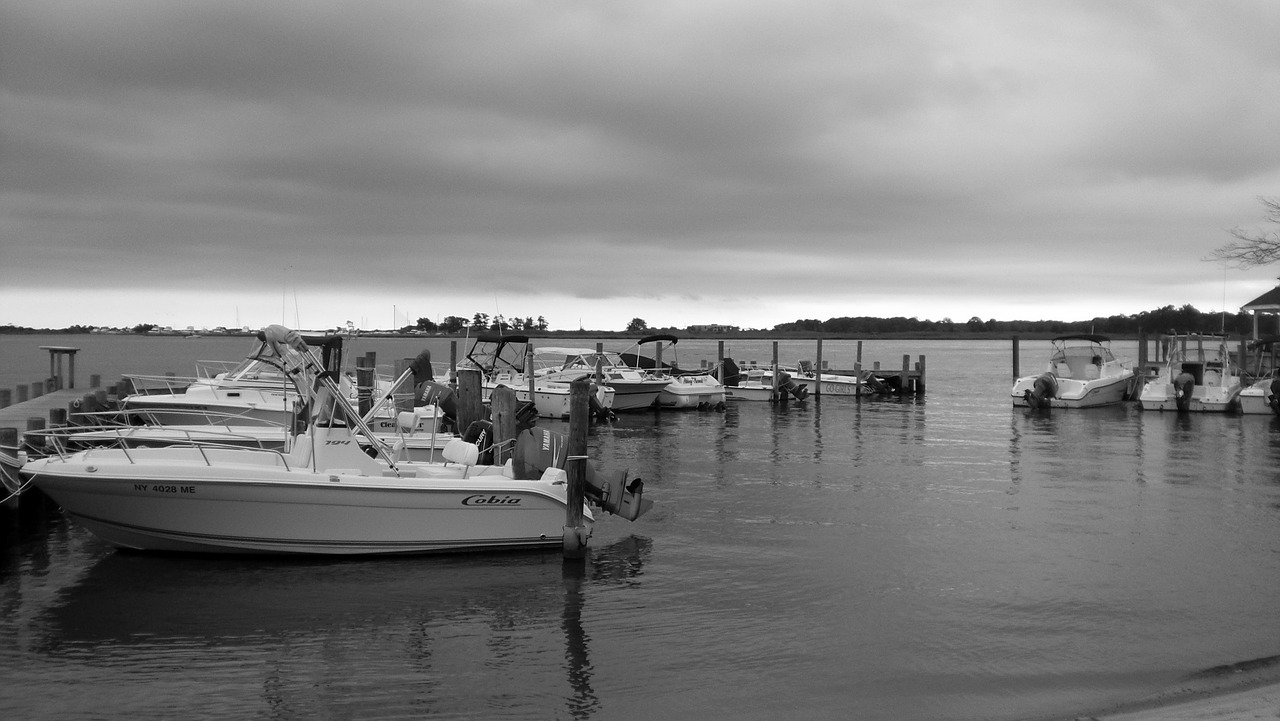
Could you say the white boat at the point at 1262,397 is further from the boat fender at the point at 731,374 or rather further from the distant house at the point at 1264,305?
the boat fender at the point at 731,374

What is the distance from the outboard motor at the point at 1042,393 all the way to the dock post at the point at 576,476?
96.5 ft

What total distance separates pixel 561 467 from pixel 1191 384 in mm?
30095

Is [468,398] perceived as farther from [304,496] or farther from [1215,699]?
[1215,699]

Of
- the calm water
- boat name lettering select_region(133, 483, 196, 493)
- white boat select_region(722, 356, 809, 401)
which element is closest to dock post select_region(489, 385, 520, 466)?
the calm water

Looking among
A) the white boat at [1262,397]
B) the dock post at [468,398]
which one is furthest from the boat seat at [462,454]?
the white boat at [1262,397]

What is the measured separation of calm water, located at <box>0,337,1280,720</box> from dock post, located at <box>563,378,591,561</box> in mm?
322

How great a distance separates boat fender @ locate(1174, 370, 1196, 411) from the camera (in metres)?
34.5

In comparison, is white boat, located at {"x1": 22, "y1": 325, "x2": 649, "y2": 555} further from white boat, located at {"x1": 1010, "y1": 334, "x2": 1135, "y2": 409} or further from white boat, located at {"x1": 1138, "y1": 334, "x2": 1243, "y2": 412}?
white boat, located at {"x1": 1138, "y1": 334, "x2": 1243, "y2": 412}

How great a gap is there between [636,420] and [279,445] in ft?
55.2

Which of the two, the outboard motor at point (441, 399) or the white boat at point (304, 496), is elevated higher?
the outboard motor at point (441, 399)

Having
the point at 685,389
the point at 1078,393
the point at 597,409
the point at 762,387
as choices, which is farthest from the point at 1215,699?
the point at 762,387

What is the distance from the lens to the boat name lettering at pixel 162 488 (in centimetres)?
1105

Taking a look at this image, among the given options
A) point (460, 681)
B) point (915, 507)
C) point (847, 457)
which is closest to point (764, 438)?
point (847, 457)

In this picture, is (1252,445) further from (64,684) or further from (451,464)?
(64,684)
